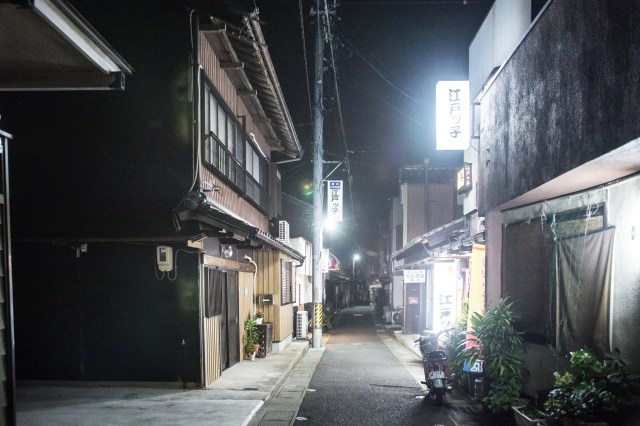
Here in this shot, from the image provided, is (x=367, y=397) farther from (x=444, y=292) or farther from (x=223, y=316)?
(x=444, y=292)

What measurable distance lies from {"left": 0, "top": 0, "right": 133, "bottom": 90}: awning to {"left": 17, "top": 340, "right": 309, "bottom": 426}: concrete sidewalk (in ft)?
19.8

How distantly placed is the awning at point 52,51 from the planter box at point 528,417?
8.10m

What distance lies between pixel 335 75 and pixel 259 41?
10.3m

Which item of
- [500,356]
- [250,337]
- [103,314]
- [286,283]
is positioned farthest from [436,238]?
[103,314]

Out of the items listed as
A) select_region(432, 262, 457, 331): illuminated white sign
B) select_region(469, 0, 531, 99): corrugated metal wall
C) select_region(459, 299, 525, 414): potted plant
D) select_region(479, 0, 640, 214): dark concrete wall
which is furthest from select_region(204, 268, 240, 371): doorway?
select_region(469, 0, 531, 99): corrugated metal wall

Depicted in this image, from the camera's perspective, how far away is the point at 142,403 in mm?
10766

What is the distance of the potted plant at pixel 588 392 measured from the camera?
677 centimetres

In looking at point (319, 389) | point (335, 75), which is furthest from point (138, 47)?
point (335, 75)

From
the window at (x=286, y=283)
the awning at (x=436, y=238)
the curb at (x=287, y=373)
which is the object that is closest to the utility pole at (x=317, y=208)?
the window at (x=286, y=283)

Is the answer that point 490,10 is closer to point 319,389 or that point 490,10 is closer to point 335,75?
point 335,75

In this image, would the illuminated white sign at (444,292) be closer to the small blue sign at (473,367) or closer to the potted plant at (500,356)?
the small blue sign at (473,367)

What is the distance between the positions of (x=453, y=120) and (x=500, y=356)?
336 inches

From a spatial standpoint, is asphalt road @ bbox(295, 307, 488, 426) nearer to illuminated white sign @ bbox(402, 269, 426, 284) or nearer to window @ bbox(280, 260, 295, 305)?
window @ bbox(280, 260, 295, 305)

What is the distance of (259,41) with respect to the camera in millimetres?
13828
